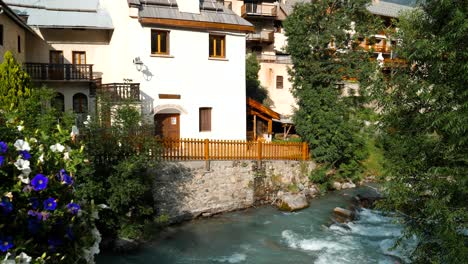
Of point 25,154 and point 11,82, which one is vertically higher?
point 11,82

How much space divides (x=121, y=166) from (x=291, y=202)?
786 cm

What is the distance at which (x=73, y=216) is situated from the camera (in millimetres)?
3594

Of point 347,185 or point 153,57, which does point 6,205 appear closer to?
point 153,57

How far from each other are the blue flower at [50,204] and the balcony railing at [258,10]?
1288 inches

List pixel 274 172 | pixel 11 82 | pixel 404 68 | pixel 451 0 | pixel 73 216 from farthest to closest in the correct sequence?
pixel 274 172 → pixel 11 82 → pixel 404 68 → pixel 451 0 → pixel 73 216

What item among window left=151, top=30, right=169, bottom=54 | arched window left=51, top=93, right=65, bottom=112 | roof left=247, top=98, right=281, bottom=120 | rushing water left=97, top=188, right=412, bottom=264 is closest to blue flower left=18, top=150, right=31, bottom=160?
rushing water left=97, top=188, right=412, bottom=264

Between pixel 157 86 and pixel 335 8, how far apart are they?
423 inches

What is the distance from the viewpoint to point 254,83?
29.3 metres

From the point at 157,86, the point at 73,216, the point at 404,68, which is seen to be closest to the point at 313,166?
the point at 157,86

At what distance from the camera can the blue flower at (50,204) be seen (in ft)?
10.9

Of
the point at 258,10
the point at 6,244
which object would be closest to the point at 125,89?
the point at 6,244

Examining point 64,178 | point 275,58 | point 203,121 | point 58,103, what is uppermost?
point 275,58

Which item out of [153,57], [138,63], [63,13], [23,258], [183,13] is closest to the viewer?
[23,258]

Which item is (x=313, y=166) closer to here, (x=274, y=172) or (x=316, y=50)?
(x=274, y=172)
